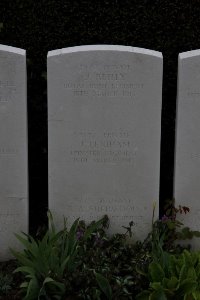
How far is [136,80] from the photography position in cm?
403

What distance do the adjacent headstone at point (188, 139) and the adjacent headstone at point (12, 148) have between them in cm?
116

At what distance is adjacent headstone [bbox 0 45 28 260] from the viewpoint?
399cm

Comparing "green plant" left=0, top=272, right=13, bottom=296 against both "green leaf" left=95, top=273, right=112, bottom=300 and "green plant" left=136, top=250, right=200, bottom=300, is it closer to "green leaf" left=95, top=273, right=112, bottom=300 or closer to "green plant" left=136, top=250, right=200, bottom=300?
"green leaf" left=95, top=273, right=112, bottom=300

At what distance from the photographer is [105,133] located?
162 inches

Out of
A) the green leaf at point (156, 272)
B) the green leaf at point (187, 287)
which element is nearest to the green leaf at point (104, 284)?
the green leaf at point (156, 272)

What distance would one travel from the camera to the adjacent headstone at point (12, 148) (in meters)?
3.99

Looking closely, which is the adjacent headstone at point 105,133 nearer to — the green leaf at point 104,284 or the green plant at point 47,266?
the green plant at point 47,266

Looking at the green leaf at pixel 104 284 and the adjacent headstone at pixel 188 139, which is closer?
the green leaf at pixel 104 284

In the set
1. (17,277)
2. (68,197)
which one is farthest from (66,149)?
(17,277)

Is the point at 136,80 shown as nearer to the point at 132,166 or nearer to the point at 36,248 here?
the point at 132,166

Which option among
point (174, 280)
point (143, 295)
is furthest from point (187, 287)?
point (143, 295)

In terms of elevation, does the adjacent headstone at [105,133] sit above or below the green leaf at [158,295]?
above

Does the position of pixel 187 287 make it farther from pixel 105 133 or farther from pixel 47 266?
pixel 105 133

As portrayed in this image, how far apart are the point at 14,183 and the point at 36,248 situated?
69 cm
